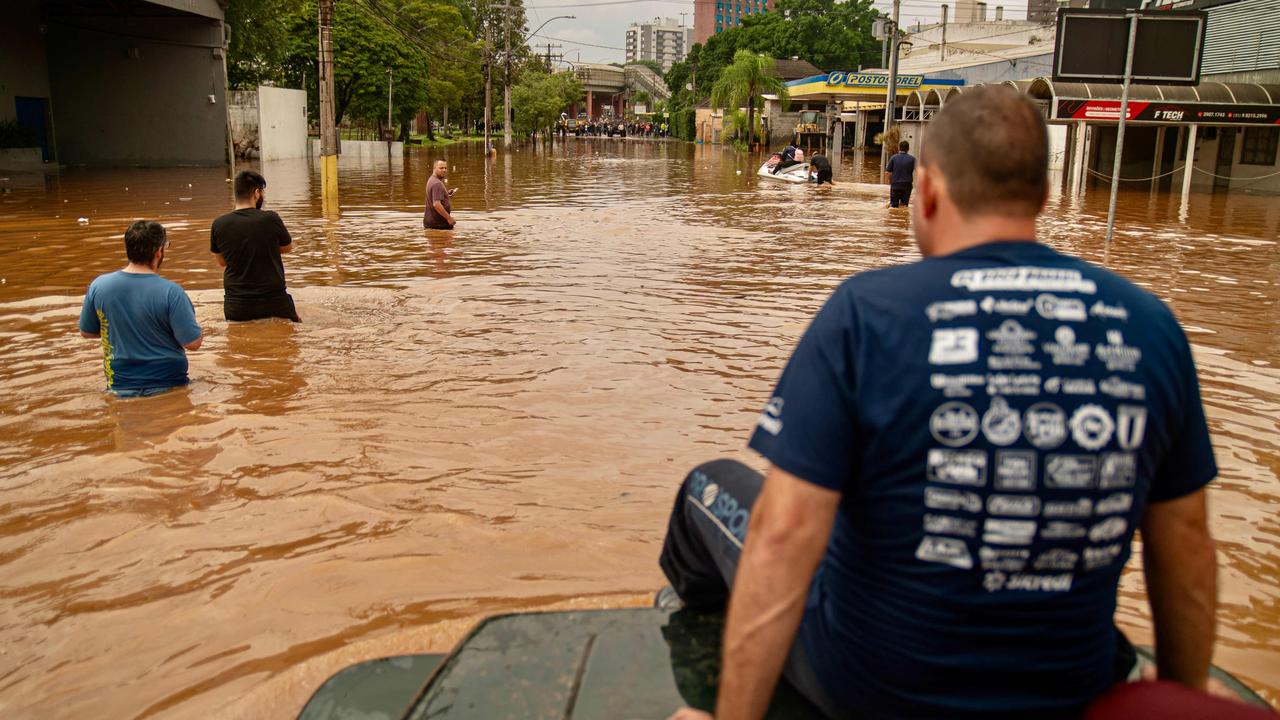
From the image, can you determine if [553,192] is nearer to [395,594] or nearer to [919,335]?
[395,594]

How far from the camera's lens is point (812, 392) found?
1.92 meters

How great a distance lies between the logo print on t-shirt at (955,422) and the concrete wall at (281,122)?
40.0 metres

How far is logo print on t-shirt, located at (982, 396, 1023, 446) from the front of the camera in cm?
187

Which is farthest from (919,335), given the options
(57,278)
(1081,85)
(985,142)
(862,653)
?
(1081,85)

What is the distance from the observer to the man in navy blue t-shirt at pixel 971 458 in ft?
6.19

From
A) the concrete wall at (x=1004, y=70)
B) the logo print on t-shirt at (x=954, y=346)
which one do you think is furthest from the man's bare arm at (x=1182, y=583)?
the concrete wall at (x=1004, y=70)

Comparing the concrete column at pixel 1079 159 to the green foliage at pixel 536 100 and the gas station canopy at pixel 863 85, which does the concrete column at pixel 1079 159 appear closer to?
the gas station canopy at pixel 863 85

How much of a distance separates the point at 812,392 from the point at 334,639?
8.64 ft

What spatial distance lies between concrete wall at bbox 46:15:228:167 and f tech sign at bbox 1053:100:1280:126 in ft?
90.0

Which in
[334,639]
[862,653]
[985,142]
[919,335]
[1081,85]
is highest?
[1081,85]

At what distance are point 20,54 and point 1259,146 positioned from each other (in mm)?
37669

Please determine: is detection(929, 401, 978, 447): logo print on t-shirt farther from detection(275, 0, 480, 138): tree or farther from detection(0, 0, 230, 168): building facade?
detection(275, 0, 480, 138): tree

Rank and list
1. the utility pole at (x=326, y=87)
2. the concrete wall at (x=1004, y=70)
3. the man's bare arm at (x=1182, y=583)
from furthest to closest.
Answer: the concrete wall at (x=1004, y=70)
the utility pole at (x=326, y=87)
the man's bare arm at (x=1182, y=583)

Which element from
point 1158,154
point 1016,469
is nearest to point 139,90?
point 1158,154
